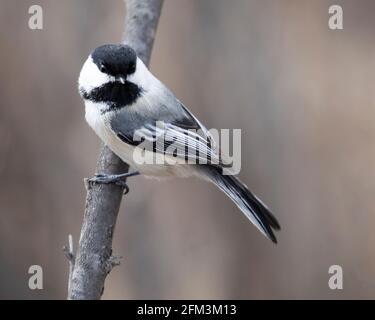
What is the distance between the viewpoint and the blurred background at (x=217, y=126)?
3.47 m

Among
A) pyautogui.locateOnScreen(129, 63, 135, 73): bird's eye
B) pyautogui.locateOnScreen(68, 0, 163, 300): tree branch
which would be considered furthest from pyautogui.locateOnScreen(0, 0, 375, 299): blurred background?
pyautogui.locateOnScreen(129, 63, 135, 73): bird's eye

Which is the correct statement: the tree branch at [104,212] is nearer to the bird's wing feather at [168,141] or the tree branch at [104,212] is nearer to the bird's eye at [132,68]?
the bird's wing feather at [168,141]

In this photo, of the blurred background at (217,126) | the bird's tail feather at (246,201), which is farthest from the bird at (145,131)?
the blurred background at (217,126)

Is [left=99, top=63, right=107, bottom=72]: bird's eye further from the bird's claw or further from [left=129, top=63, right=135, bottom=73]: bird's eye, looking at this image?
the bird's claw

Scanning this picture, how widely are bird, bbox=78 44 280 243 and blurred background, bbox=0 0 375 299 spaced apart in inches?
41.7

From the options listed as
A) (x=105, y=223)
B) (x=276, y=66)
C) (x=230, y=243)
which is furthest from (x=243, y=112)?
(x=105, y=223)

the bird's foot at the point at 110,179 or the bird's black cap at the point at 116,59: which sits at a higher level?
the bird's black cap at the point at 116,59

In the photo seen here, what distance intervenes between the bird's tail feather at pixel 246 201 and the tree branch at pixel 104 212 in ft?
1.16

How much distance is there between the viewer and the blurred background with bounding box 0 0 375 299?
11.4ft

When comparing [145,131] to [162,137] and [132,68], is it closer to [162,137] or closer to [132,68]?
[162,137]

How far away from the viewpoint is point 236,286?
368 cm

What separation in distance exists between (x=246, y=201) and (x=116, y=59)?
694 mm

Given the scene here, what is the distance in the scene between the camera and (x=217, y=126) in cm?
352

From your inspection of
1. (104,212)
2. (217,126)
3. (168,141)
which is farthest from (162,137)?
(217,126)
